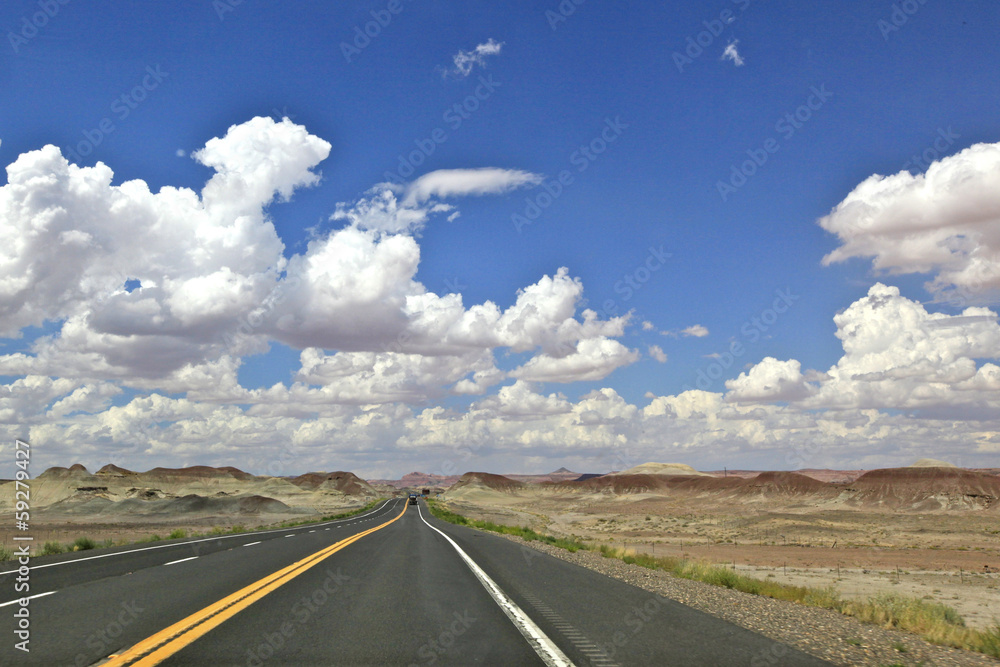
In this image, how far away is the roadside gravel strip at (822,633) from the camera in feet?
26.0

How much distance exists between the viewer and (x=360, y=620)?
8961 millimetres

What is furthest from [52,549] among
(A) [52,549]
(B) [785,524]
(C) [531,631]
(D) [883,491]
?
(D) [883,491]

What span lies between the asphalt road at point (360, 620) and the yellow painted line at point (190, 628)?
0.02 meters

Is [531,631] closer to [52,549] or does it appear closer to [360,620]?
[360,620]

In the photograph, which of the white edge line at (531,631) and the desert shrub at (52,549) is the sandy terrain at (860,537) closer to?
the white edge line at (531,631)

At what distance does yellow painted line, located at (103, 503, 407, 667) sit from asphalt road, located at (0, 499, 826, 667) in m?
0.02

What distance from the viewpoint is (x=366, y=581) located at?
13.2m

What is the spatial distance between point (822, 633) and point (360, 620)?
6.45 m

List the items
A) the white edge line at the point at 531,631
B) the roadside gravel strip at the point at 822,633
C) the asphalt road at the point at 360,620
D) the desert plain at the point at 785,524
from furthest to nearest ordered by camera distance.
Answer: the desert plain at the point at 785,524
the roadside gravel strip at the point at 822,633
the asphalt road at the point at 360,620
the white edge line at the point at 531,631

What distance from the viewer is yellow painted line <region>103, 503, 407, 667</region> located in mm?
6621

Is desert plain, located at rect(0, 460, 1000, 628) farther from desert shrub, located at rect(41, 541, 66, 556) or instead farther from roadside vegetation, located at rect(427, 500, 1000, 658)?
roadside vegetation, located at rect(427, 500, 1000, 658)

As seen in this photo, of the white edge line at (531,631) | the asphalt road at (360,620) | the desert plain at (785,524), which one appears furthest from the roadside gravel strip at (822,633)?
the desert plain at (785,524)

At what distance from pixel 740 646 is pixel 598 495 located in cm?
19850

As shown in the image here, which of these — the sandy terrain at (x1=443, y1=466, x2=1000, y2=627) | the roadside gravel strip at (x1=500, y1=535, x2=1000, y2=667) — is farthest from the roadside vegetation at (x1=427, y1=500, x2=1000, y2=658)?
the sandy terrain at (x1=443, y1=466, x2=1000, y2=627)
